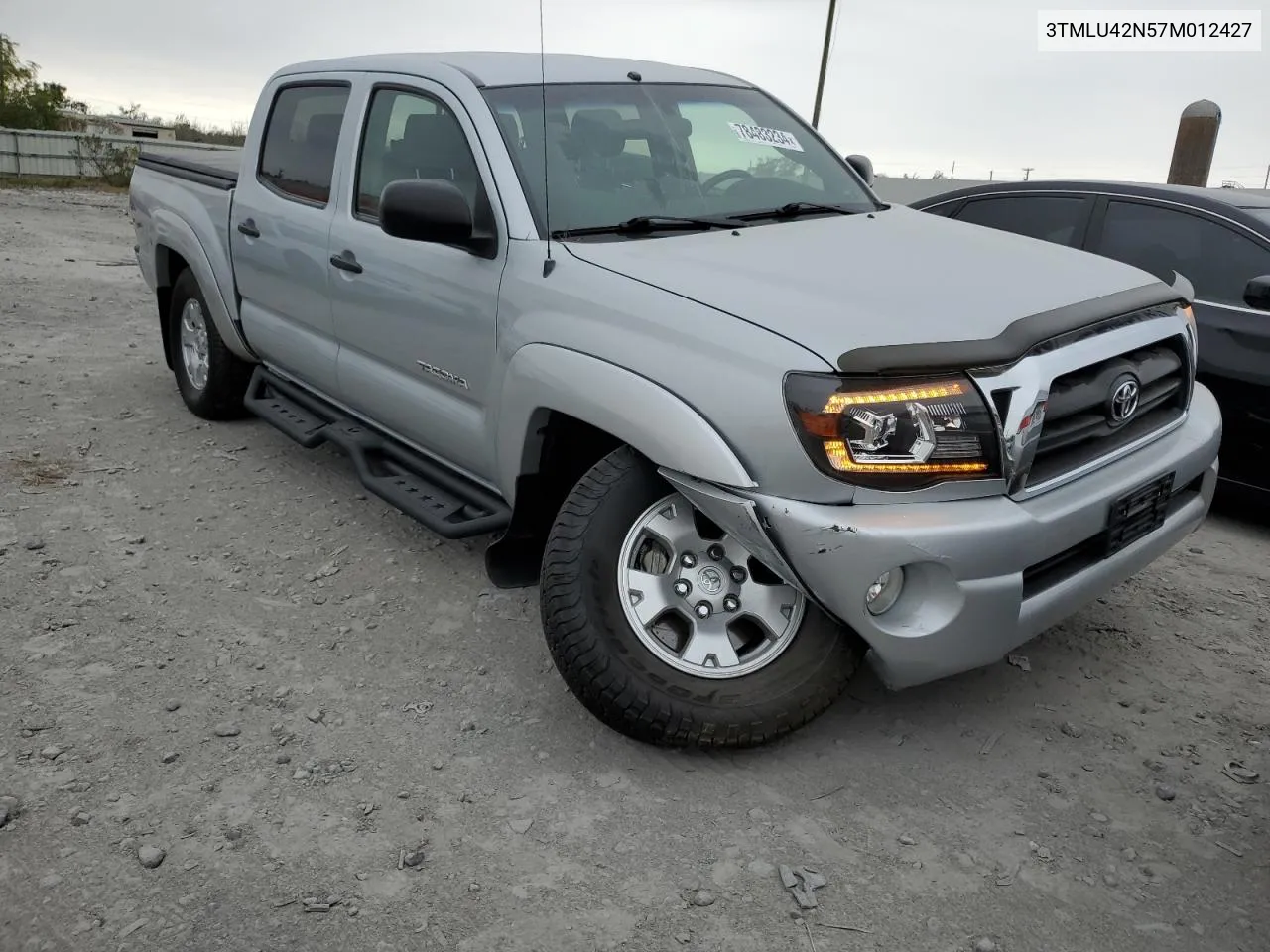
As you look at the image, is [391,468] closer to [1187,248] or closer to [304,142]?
[304,142]

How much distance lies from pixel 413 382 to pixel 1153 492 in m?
2.44

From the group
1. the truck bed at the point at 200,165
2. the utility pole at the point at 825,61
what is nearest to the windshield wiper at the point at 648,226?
the truck bed at the point at 200,165

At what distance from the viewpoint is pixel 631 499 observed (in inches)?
119

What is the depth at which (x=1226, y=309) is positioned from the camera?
4.86 m

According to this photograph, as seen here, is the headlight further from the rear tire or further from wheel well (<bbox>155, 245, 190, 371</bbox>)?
wheel well (<bbox>155, 245, 190, 371</bbox>)

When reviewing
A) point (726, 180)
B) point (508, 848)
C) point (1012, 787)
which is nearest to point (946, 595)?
point (1012, 787)

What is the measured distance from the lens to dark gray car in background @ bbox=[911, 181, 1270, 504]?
4.75 meters

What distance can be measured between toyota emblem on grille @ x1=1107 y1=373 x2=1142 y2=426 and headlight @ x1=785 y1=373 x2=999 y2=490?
0.57m

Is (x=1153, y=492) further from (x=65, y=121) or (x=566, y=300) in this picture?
(x=65, y=121)

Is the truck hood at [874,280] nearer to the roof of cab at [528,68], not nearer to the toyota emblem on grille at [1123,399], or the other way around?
the toyota emblem on grille at [1123,399]

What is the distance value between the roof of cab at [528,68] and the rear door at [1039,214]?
183 cm

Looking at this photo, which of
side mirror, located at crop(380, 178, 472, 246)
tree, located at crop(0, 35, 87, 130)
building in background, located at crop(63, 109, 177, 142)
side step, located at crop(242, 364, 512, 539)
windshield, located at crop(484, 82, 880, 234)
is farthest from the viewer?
tree, located at crop(0, 35, 87, 130)

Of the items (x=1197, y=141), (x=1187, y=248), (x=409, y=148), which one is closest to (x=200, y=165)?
(x=409, y=148)

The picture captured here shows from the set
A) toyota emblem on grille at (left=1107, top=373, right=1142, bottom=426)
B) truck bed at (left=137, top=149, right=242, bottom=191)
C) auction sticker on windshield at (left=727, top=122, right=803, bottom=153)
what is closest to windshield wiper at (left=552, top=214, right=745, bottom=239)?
auction sticker on windshield at (left=727, top=122, right=803, bottom=153)
